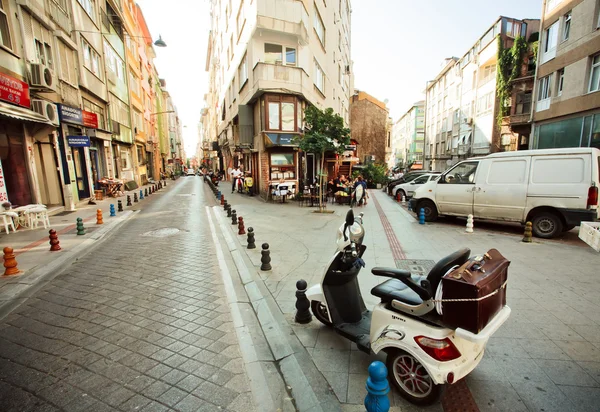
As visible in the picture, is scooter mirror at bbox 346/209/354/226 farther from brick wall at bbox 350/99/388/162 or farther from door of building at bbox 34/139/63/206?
brick wall at bbox 350/99/388/162

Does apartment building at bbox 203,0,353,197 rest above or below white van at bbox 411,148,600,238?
above

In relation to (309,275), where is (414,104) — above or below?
above

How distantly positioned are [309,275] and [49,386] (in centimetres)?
387

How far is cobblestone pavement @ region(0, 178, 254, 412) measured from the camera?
2.68 m

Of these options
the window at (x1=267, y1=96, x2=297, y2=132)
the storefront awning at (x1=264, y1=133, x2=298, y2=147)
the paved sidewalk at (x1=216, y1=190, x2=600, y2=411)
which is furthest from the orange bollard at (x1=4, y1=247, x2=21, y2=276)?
the window at (x1=267, y1=96, x2=297, y2=132)

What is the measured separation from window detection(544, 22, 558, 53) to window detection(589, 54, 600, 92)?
3.57 metres

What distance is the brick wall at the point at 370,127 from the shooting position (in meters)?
42.8

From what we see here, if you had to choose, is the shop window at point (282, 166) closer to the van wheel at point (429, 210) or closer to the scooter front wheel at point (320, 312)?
the van wheel at point (429, 210)

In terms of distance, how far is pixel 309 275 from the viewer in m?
5.57

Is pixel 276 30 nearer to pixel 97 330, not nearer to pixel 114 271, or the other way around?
pixel 114 271

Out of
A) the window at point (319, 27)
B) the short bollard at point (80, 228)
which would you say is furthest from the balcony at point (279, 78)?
the short bollard at point (80, 228)

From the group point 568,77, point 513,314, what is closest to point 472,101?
point 568,77

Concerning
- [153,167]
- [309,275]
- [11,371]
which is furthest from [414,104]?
[11,371]

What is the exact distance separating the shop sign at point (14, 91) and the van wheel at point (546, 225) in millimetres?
16044
